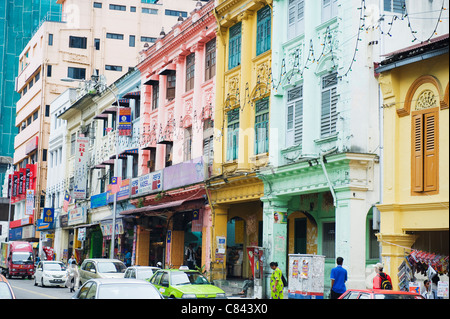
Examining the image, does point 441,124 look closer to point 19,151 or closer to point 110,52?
point 110,52

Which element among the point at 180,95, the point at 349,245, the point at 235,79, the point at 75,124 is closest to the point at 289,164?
the point at 349,245

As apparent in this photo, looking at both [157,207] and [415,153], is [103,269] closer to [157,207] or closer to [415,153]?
[157,207]

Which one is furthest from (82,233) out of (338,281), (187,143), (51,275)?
(338,281)

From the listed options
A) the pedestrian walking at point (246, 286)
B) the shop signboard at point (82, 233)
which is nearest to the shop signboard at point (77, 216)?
the shop signboard at point (82, 233)

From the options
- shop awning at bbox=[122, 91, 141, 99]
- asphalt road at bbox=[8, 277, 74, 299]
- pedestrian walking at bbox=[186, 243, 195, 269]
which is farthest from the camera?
shop awning at bbox=[122, 91, 141, 99]

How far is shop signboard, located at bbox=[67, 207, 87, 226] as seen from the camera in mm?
51969

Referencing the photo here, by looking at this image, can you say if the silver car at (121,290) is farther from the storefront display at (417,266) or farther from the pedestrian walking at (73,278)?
the pedestrian walking at (73,278)

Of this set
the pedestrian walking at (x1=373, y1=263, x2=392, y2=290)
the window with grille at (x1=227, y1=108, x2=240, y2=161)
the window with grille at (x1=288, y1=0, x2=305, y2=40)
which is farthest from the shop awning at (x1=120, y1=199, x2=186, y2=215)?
the pedestrian walking at (x1=373, y1=263, x2=392, y2=290)

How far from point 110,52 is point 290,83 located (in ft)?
165

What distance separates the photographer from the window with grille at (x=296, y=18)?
26.6 meters

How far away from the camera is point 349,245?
2197 centimetres

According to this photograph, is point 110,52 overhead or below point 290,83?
overhead

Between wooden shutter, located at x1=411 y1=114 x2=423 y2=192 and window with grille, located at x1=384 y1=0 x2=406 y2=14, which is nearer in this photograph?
wooden shutter, located at x1=411 y1=114 x2=423 y2=192

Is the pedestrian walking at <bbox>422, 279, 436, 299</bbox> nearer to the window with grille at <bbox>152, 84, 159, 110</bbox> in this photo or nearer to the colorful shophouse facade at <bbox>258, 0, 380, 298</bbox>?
the colorful shophouse facade at <bbox>258, 0, 380, 298</bbox>
